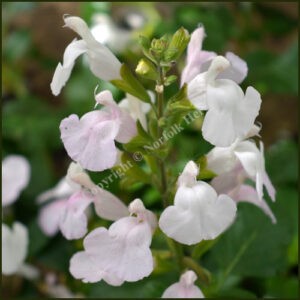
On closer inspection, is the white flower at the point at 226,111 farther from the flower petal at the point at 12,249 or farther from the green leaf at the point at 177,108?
the flower petal at the point at 12,249

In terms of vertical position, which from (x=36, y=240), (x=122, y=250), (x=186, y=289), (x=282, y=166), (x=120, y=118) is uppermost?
(x=120, y=118)

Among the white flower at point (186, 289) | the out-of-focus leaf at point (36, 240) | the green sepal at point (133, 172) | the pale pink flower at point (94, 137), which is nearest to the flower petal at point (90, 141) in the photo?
the pale pink flower at point (94, 137)

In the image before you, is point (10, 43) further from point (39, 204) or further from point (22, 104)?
point (39, 204)

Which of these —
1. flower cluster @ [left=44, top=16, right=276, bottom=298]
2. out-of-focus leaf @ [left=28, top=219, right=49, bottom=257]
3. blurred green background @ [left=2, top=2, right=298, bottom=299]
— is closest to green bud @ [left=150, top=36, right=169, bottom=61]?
flower cluster @ [left=44, top=16, right=276, bottom=298]

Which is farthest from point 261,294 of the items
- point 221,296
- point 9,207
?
point 9,207

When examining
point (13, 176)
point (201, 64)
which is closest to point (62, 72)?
point (201, 64)

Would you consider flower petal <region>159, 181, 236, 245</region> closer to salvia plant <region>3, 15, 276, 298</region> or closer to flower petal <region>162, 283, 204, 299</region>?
salvia plant <region>3, 15, 276, 298</region>

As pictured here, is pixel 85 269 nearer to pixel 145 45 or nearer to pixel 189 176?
pixel 189 176

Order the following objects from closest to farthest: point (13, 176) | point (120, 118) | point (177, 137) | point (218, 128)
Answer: point (218, 128)
point (120, 118)
point (13, 176)
point (177, 137)
